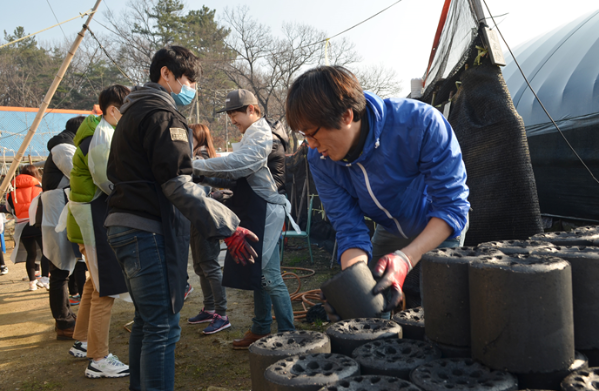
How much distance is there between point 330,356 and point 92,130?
2690 mm

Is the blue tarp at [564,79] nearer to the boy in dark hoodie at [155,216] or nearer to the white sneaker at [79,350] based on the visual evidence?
the boy in dark hoodie at [155,216]

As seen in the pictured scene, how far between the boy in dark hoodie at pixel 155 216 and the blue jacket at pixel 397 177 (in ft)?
2.10

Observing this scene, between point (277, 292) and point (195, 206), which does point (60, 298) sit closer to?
point (277, 292)

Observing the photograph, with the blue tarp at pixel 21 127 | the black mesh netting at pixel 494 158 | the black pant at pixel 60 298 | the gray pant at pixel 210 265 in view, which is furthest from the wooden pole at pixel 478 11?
the blue tarp at pixel 21 127

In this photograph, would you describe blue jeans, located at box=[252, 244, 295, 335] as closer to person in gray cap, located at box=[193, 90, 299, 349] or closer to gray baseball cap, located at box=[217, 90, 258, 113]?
person in gray cap, located at box=[193, 90, 299, 349]

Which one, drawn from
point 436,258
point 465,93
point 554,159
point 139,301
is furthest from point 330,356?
point 554,159

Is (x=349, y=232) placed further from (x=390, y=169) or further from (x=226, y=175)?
(x=226, y=175)

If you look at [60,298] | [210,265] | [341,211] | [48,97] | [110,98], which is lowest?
[60,298]

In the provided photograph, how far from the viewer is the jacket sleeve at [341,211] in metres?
2.08

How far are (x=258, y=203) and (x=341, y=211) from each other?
51.5 inches

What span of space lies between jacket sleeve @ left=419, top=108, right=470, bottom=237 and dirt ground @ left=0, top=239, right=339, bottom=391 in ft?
4.28

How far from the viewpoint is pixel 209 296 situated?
4.35 m

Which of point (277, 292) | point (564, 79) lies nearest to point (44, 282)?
point (277, 292)

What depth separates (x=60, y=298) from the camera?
4.02 meters
